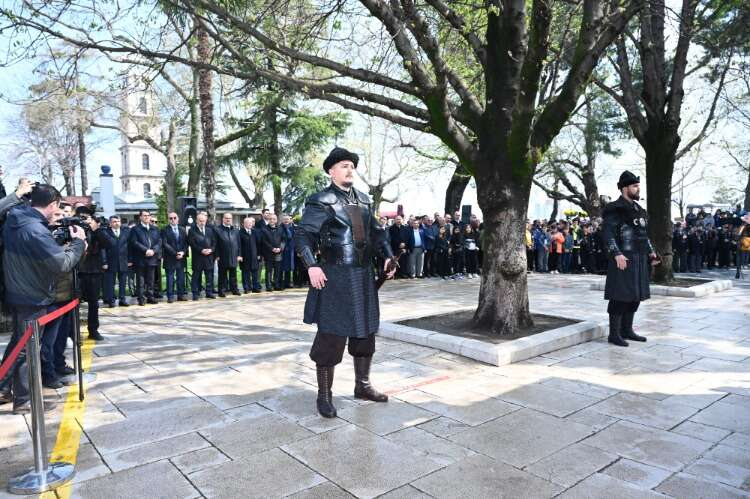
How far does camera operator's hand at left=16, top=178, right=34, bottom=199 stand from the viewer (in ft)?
16.2

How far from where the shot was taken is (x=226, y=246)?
1200cm

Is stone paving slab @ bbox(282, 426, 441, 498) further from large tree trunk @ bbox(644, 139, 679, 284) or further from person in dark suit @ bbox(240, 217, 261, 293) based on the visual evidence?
large tree trunk @ bbox(644, 139, 679, 284)

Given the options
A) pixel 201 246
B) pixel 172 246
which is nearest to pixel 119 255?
pixel 172 246

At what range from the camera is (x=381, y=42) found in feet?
27.2

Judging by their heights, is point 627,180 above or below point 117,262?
above

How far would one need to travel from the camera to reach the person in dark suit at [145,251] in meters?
11.0

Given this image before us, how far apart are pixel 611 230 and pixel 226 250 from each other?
8.24 m

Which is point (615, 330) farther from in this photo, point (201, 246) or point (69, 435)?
point (201, 246)

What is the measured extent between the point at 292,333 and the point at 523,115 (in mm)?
4414

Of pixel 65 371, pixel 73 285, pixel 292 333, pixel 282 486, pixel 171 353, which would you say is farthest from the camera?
pixel 292 333

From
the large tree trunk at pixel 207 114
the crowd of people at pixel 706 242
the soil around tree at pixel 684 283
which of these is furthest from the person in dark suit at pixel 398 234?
the crowd of people at pixel 706 242

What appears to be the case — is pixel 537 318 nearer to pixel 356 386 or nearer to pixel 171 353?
pixel 356 386

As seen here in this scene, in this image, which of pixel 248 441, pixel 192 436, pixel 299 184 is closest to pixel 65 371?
pixel 192 436

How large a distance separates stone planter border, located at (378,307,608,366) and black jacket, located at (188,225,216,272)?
563 centimetres
